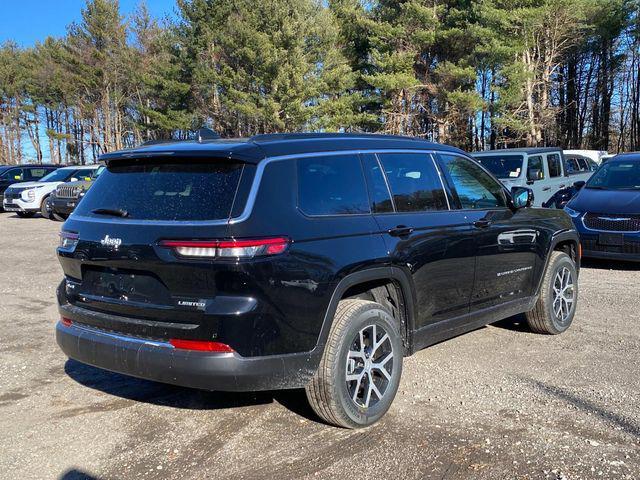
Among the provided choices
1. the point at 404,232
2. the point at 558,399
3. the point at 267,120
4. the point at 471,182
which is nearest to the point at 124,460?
the point at 404,232

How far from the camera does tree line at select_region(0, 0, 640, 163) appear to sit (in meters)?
30.1

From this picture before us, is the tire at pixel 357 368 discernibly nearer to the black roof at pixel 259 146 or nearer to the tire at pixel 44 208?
the black roof at pixel 259 146

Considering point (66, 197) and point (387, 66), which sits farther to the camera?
point (387, 66)

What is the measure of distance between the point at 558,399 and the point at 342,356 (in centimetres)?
173

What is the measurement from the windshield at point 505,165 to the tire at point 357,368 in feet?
33.5

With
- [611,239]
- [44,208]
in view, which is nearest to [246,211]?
[611,239]

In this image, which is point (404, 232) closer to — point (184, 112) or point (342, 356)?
point (342, 356)

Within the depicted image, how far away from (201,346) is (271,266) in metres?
0.59

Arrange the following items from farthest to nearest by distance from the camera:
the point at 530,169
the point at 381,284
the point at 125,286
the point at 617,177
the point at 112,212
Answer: the point at 530,169, the point at 617,177, the point at 381,284, the point at 112,212, the point at 125,286

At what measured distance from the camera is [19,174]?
24281 millimetres

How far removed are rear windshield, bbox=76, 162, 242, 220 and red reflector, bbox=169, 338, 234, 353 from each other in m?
0.69

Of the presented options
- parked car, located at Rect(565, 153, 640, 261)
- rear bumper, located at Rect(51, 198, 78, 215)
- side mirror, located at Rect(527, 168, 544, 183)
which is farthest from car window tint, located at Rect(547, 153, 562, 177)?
rear bumper, located at Rect(51, 198, 78, 215)

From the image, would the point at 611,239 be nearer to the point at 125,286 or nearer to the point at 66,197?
the point at 125,286

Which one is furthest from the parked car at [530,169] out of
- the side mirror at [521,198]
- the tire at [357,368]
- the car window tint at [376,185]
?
the tire at [357,368]
